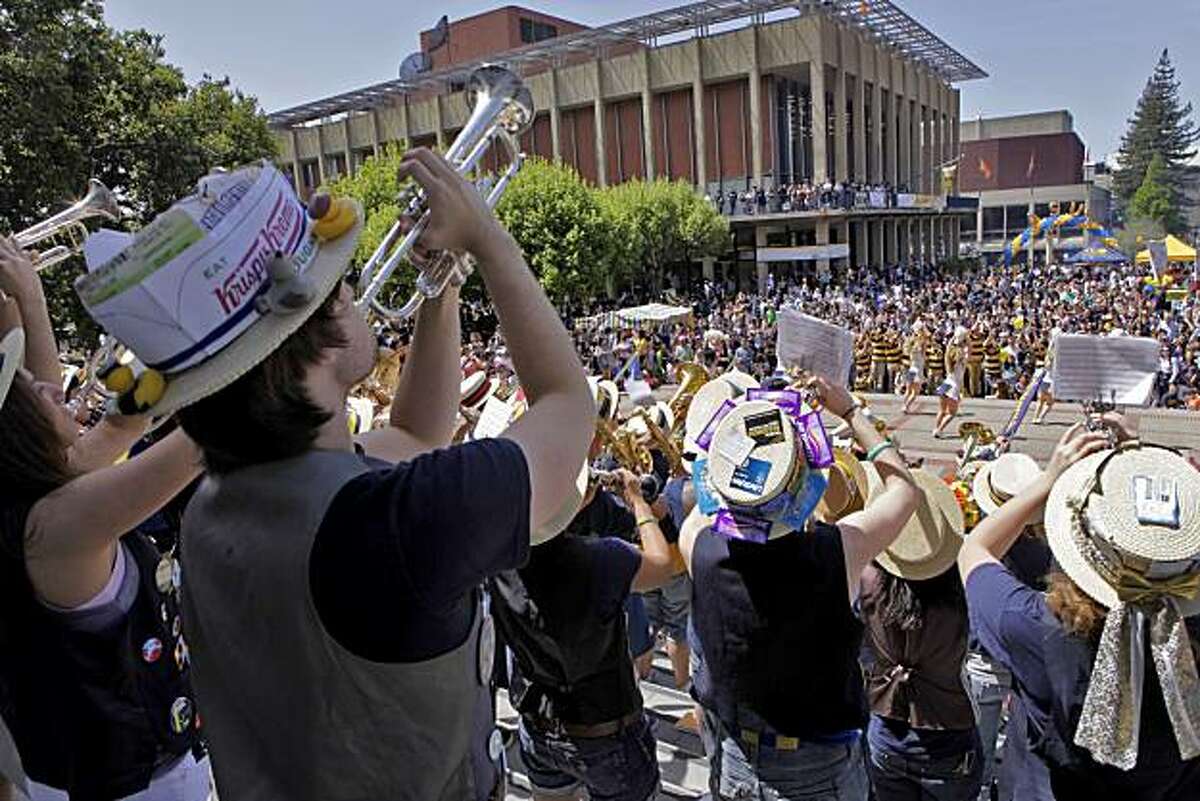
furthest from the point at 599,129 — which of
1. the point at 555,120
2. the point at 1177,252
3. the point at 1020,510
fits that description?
the point at 1020,510

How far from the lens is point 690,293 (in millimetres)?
45250

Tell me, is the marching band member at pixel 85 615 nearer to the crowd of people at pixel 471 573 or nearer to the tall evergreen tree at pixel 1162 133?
the crowd of people at pixel 471 573

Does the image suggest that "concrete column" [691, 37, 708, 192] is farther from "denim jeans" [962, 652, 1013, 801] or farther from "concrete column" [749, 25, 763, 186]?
"denim jeans" [962, 652, 1013, 801]

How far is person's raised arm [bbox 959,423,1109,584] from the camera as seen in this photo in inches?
89.4

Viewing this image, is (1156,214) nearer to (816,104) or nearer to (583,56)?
(816,104)

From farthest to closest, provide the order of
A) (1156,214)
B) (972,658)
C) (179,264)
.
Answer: (1156,214) < (972,658) < (179,264)

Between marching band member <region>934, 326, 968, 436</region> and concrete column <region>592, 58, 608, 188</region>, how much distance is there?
3374 cm

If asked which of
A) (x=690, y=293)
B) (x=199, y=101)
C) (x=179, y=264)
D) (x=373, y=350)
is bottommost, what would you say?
(x=690, y=293)

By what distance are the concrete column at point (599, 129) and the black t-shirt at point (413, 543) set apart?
4834cm

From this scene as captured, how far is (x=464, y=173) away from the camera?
1750 mm

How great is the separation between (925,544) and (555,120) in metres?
50.0

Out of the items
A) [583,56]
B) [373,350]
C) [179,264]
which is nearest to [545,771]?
[373,350]

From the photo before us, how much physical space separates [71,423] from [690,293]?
43826 millimetres

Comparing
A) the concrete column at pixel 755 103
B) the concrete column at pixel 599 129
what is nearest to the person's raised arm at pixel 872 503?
the concrete column at pixel 755 103
